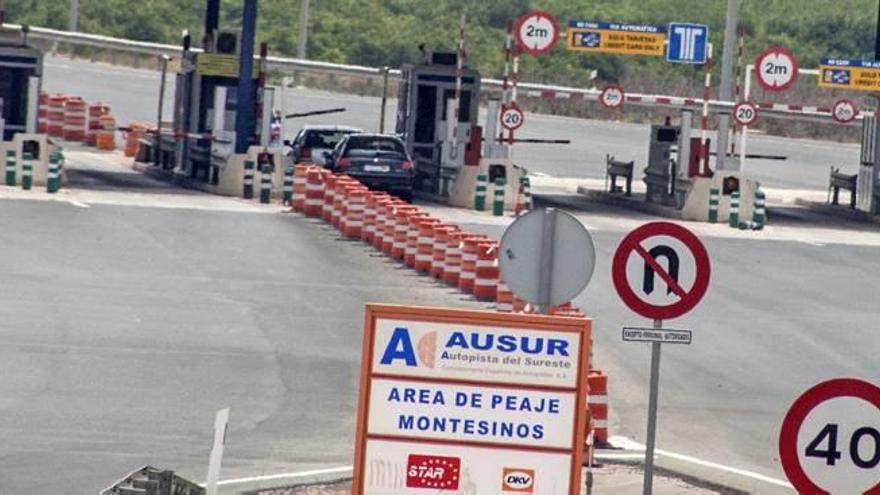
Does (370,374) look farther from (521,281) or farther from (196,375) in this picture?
(196,375)

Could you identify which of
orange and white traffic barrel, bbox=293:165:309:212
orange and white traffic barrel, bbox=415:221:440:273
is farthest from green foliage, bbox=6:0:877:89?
orange and white traffic barrel, bbox=415:221:440:273

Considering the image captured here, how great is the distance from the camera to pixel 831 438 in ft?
34.6

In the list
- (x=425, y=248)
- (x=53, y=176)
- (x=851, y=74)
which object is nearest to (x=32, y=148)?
(x=53, y=176)

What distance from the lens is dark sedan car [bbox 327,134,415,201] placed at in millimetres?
45812

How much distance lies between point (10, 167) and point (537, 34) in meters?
11.8

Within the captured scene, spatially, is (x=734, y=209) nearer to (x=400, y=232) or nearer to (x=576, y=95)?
(x=576, y=95)

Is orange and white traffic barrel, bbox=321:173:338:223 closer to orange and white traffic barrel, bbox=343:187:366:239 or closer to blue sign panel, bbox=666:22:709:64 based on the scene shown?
orange and white traffic barrel, bbox=343:187:366:239

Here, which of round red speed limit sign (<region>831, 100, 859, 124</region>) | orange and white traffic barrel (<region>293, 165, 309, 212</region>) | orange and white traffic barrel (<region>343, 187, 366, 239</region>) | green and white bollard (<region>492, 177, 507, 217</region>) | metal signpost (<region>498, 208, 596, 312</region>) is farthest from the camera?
round red speed limit sign (<region>831, 100, 859, 124</region>)

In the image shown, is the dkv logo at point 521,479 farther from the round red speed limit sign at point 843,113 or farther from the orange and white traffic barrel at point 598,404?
the round red speed limit sign at point 843,113

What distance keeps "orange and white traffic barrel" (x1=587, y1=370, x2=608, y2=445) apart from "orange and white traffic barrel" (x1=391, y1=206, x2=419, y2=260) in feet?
46.6

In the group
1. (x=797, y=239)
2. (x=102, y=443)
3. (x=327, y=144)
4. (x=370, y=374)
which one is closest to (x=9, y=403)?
(x=102, y=443)

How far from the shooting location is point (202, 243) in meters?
34.6

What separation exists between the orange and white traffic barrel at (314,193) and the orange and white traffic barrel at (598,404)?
20.5 metres

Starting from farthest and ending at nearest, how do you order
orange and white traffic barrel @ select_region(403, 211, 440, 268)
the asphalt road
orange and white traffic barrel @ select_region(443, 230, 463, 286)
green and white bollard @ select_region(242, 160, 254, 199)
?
1. the asphalt road
2. green and white bollard @ select_region(242, 160, 254, 199)
3. orange and white traffic barrel @ select_region(403, 211, 440, 268)
4. orange and white traffic barrel @ select_region(443, 230, 463, 286)
